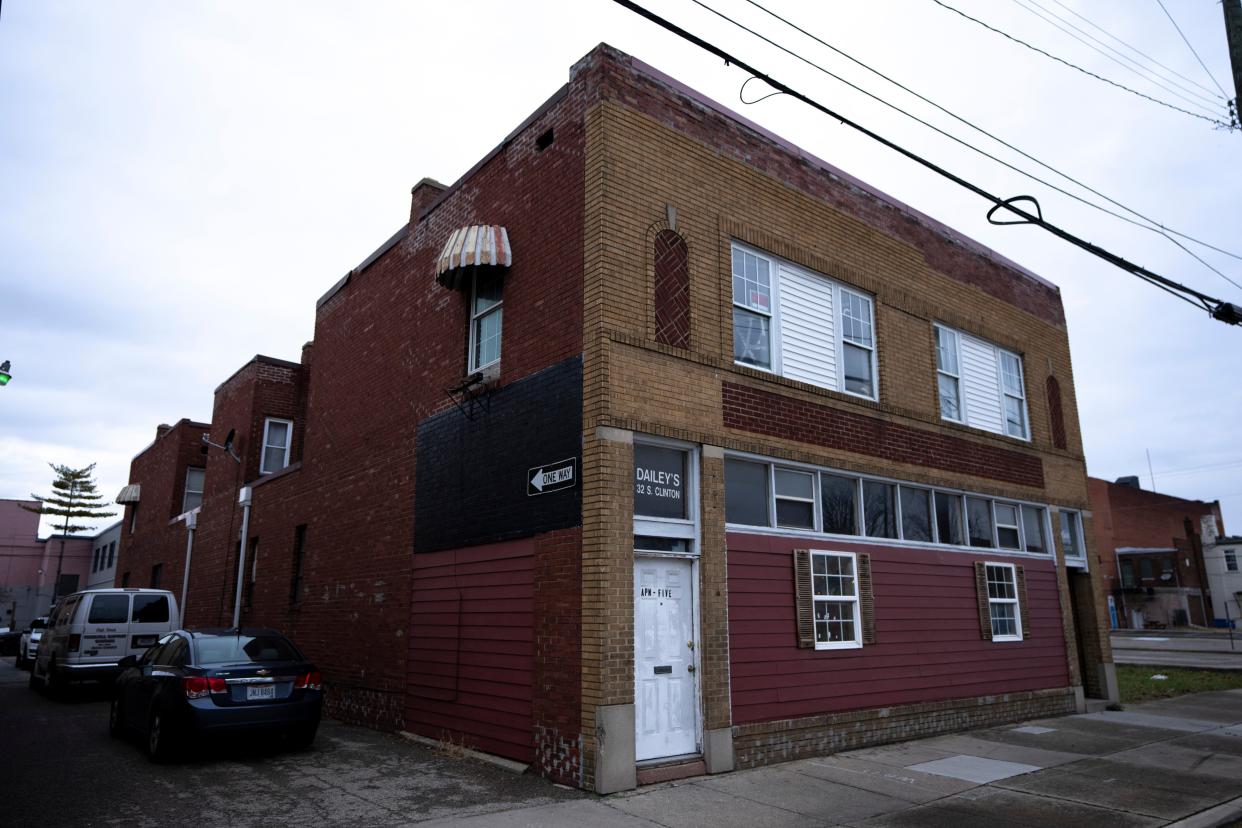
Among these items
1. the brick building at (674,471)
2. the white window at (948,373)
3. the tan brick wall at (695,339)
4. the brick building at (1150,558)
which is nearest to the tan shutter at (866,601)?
the brick building at (674,471)

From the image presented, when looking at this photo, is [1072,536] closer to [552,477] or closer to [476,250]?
[552,477]

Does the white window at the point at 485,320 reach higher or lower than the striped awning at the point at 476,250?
lower

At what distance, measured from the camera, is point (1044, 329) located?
17203 mm

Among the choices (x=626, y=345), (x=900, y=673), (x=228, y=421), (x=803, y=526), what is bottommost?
(x=900, y=673)

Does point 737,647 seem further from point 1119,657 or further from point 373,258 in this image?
point 1119,657

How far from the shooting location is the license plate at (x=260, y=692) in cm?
942

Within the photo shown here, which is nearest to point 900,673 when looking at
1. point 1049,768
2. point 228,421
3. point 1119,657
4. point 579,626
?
point 1049,768

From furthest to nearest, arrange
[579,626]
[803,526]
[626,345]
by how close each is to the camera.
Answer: [803,526] → [626,345] → [579,626]

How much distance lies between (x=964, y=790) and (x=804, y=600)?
2.85 metres

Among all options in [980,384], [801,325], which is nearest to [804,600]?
[801,325]

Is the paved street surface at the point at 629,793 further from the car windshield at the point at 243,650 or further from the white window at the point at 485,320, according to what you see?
the white window at the point at 485,320

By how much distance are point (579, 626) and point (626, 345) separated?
3.14 metres

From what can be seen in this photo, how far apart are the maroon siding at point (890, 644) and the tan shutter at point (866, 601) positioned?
0.15m

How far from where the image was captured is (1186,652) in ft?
104
